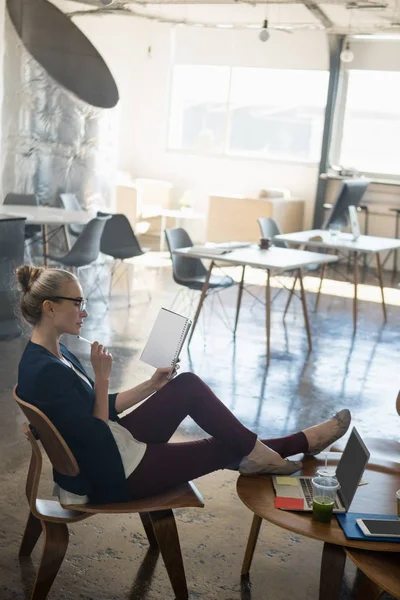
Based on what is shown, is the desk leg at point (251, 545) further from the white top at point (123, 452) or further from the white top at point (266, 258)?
the white top at point (266, 258)

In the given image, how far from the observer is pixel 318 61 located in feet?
39.0

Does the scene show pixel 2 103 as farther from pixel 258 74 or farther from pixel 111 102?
pixel 258 74

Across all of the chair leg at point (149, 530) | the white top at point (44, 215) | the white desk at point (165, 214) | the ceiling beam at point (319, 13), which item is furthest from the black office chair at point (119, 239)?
the chair leg at point (149, 530)

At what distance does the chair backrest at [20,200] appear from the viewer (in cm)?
866

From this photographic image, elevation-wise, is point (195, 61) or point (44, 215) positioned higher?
point (195, 61)

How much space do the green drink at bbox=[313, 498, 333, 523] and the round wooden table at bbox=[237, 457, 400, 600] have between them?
2cm

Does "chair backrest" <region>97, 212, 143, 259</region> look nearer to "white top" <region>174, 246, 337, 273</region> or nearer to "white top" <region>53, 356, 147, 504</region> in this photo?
"white top" <region>174, 246, 337, 273</region>

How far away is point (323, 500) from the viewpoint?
2533 millimetres

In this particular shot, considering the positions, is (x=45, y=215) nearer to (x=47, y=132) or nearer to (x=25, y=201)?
(x=25, y=201)

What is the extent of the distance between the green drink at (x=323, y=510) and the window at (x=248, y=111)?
33.4 feet

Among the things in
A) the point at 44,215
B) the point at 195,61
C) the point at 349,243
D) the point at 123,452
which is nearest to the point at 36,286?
the point at 123,452

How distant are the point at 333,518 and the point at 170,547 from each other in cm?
56

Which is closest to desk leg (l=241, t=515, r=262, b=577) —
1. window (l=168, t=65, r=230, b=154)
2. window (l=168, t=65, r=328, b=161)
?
window (l=168, t=65, r=328, b=161)

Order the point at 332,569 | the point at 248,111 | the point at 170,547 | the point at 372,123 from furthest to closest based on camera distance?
the point at 248,111 → the point at 372,123 → the point at 170,547 → the point at 332,569
